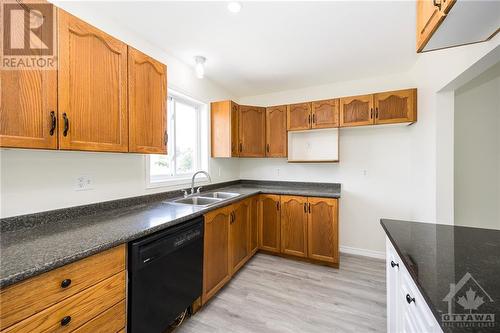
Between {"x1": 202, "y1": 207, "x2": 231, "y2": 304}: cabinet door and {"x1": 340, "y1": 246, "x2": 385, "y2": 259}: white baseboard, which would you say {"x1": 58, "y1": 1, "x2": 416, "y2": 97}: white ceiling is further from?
{"x1": 340, "y1": 246, "x2": 385, "y2": 259}: white baseboard

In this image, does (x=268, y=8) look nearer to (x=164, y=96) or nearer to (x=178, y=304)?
(x=164, y=96)

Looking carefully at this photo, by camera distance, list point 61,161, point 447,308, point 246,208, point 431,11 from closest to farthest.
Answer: point 447,308
point 431,11
point 61,161
point 246,208

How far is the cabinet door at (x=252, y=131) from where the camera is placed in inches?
120

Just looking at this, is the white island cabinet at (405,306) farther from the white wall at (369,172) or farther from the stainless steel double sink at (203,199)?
the white wall at (369,172)

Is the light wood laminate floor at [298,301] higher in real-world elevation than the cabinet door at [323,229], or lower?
lower

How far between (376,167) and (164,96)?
8.93 feet

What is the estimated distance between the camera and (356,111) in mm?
2598

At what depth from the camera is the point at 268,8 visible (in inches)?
62.1

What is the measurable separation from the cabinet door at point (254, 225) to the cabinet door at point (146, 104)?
143cm

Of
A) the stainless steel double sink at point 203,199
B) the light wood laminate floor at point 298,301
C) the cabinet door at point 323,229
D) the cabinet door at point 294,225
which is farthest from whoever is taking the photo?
the cabinet door at point 294,225

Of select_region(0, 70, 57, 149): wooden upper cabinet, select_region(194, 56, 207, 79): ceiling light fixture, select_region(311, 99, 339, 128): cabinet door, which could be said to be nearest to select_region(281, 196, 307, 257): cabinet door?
select_region(311, 99, 339, 128): cabinet door

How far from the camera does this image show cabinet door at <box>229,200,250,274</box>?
226 centimetres

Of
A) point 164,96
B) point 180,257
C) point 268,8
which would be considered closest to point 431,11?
point 268,8

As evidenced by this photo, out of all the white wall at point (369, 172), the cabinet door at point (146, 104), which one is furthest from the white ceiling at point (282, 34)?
the cabinet door at point (146, 104)
